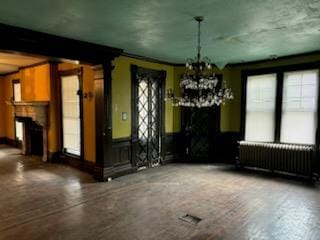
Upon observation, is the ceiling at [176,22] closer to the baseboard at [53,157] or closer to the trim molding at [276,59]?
the trim molding at [276,59]

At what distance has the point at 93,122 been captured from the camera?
18.7 feet

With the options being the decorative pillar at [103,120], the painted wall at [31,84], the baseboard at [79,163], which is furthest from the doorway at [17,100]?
the decorative pillar at [103,120]

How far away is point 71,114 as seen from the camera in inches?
254

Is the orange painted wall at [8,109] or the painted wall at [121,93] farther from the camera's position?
the orange painted wall at [8,109]

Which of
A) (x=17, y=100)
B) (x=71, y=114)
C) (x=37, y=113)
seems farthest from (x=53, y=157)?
(x=17, y=100)

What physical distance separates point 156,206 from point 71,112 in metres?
3.73

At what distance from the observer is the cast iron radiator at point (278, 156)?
5.30 meters

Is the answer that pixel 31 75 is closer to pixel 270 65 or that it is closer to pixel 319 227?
pixel 270 65

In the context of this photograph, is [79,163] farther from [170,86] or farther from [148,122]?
[170,86]

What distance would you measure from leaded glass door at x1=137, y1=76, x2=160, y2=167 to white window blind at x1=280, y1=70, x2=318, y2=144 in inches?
123

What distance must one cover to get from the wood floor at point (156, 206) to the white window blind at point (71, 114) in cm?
86

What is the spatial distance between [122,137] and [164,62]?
7.76ft

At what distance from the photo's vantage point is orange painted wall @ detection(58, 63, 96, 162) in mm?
5691

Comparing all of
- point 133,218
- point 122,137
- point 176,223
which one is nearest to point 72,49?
point 122,137
